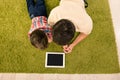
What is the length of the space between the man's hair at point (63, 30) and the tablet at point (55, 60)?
353 millimetres

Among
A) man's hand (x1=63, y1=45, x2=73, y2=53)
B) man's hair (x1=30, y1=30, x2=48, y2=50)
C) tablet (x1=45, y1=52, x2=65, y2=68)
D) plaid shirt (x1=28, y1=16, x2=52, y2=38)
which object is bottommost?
tablet (x1=45, y1=52, x2=65, y2=68)

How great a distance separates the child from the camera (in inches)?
49.7

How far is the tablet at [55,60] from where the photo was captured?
1.54 meters

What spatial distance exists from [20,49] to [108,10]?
0.76 m

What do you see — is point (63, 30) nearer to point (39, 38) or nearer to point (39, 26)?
point (39, 38)

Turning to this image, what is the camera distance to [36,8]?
161cm

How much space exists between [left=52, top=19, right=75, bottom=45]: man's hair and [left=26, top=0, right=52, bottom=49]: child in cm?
9

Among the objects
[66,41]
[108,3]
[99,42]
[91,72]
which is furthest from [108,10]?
[66,41]

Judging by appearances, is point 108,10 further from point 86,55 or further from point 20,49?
point 20,49

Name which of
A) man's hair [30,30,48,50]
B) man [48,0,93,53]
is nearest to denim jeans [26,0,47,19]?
man [48,0,93,53]

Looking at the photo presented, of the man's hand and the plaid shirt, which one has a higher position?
the plaid shirt

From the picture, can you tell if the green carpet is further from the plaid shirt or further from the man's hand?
the plaid shirt

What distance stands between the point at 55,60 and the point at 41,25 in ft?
0.89

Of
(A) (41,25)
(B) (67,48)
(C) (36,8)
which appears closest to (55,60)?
(B) (67,48)
